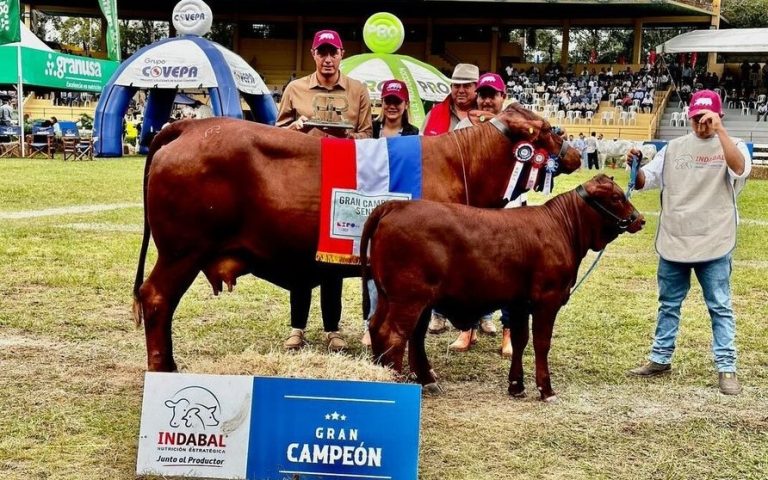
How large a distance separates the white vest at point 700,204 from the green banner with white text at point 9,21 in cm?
1470

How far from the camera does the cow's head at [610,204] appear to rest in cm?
494

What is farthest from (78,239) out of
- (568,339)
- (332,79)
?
(568,339)

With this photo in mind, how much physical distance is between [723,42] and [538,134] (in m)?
35.9

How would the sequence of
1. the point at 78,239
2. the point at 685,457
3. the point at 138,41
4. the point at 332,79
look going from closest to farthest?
the point at 685,457 → the point at 332,79 → the point at 78,239 → the point at 138,41

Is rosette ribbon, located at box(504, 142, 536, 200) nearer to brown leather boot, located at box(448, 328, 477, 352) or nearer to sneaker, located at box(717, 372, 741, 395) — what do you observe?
brown leather boot, located at box(448, 328, 477, 352)

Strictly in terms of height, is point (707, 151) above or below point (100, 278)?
above

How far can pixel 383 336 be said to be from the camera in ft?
14.9

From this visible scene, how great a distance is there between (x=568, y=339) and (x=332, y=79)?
267cm

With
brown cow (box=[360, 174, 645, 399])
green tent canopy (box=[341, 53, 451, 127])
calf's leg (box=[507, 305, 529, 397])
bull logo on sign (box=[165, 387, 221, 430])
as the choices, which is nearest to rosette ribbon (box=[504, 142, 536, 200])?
brown cow (box=[360, 174, 645, 399])

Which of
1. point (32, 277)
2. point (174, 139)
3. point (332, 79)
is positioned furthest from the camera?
point (32, 277)

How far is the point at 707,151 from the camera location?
521cm

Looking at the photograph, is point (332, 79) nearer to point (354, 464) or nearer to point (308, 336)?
point (308, 336)

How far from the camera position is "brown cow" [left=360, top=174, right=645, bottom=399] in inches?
176

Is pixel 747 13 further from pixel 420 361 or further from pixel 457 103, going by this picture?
pixel 420 361
